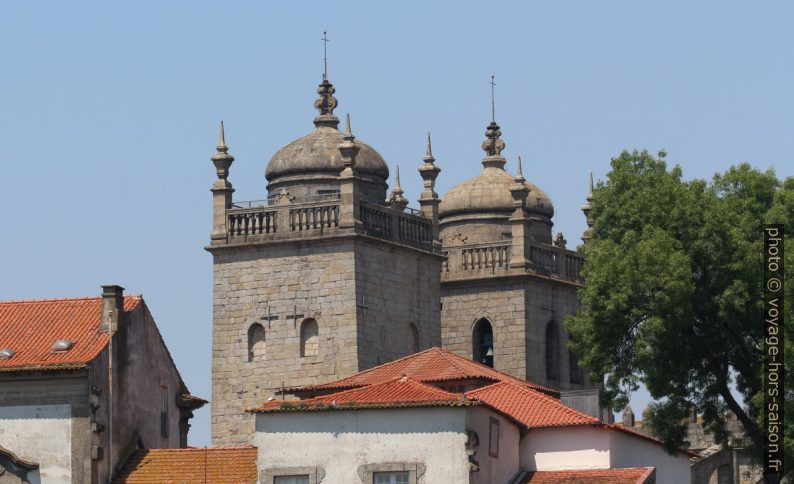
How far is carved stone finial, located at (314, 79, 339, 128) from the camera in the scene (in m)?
104

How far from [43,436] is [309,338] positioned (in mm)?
17670

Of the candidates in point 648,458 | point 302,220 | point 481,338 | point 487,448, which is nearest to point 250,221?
point 302,220

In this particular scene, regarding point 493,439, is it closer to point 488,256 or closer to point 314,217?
point 314,217

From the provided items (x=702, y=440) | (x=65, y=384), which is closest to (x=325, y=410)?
(x=65, y=384)

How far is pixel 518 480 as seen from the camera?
82000 millimetres

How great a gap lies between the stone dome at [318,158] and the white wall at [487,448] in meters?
21.3

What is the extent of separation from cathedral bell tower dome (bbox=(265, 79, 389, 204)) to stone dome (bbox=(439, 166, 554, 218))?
8897 millimetres

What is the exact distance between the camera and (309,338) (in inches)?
3885

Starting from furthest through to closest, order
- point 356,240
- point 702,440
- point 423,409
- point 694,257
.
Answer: point 702,440, point 356,240, point 694,257, point 423,409

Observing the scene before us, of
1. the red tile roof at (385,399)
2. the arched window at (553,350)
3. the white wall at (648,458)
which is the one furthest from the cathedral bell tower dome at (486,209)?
the red tile roof at (385,399)

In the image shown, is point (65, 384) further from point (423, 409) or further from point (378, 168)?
point (378, 168)

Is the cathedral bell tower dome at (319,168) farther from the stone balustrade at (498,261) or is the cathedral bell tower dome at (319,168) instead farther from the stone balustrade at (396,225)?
the stone balustrade at (498,261)

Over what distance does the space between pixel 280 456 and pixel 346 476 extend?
1.79m

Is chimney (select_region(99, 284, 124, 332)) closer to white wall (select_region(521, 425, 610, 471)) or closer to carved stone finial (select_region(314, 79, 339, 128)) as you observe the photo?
white wall (select_region(521, 425, 610, 471))
